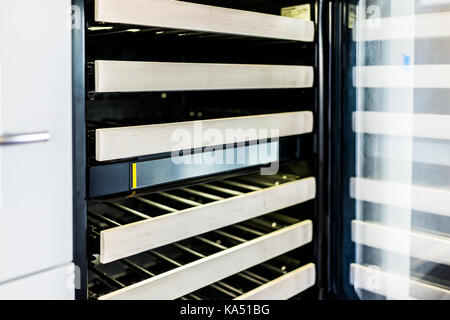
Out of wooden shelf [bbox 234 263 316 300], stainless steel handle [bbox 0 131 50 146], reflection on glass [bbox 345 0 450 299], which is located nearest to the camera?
stainless steel handle [bbox 0 131 50 146]

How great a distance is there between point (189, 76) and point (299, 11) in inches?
18.6

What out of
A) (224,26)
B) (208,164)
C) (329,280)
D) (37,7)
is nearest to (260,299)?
(329,280)

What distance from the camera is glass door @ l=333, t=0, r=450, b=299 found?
3.49 feet

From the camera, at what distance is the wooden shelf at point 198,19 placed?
0.82 meters

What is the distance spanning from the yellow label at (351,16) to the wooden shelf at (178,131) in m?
→ 0.25

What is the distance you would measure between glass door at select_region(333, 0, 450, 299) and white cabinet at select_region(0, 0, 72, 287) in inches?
28.7

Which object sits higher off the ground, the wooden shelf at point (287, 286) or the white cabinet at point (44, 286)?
the white cabinet at point (44, 286)

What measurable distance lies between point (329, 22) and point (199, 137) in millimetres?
503

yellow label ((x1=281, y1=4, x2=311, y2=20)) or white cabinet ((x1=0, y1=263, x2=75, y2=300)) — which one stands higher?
yellow label ((x1=281, y1=4, x2=311, y2=20))

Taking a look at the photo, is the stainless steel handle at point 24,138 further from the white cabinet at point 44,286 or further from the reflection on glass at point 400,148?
the reflection on glass at point 400,148

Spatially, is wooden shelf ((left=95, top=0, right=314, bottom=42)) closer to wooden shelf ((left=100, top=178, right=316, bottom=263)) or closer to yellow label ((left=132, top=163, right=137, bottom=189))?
yellow label ((left=132, top=163, right=137, bottom=189))

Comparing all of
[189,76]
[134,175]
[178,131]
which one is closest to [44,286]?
[134,175]

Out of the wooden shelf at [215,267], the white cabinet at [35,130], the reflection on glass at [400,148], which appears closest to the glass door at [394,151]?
the reflection on glass at [400,148]

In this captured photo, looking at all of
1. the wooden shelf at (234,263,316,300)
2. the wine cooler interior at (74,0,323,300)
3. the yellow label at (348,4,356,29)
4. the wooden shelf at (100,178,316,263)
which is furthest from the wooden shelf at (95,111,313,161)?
the wooden shelf at (234,263,316,300)
